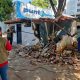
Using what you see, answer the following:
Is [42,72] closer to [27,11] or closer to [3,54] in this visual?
[3,54]

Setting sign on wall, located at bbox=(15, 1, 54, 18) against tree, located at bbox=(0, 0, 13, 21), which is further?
tree, located at bbox=(0, 0, 13, 21)

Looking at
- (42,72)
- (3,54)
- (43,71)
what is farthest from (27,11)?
(3,54)

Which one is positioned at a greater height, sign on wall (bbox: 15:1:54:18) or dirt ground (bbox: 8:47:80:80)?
sign on wall (bbox: 15:1:54:18)

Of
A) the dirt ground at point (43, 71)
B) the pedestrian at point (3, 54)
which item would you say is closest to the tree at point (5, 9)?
the dirt ground at point (43, 71)

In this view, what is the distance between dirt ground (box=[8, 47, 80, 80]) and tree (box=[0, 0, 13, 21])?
21.0 meters

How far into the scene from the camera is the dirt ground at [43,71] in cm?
828

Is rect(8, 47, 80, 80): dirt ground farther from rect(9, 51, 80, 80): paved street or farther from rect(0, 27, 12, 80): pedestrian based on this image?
rect(0, 27, 12, 80): pedestrian

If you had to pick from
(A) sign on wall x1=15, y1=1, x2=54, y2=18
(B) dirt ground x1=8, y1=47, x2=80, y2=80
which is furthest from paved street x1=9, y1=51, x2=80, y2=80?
(A) sign on wall x1=15, y1=1, x2=54, y2=18

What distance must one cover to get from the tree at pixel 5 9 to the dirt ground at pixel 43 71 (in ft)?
69.1

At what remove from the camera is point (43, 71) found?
922 cm

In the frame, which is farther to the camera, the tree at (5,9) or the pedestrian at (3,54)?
the tree at (5,9)

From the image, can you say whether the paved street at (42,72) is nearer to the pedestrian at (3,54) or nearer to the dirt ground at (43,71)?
the dirt ground at (43,71)

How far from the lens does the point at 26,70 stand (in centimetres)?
936

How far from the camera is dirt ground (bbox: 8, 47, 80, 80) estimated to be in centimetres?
828
